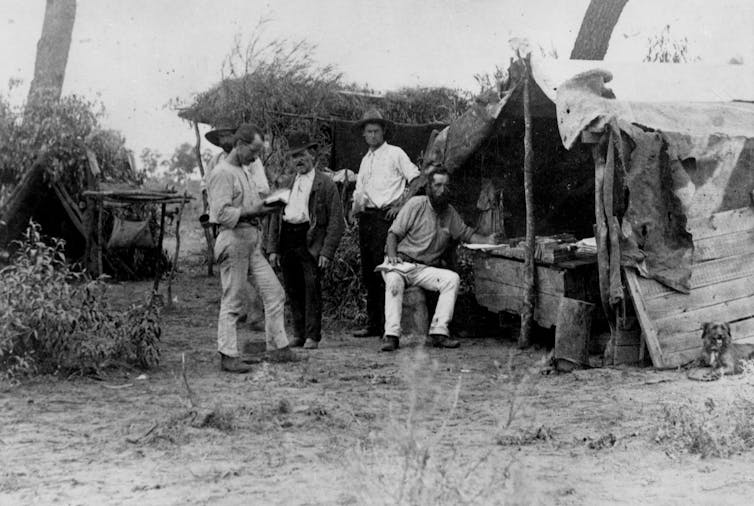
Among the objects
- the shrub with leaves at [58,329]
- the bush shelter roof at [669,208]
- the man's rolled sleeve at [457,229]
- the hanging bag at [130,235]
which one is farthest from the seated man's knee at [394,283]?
the hanging bag at [130,235]

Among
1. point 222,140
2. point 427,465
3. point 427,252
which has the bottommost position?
point 427,465

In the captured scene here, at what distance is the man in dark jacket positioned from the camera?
8359 millimetres

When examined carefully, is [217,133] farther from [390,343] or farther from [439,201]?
[390,343]

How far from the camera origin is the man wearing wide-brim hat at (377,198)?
902cm

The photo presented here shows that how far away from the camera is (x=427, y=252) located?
8625mm

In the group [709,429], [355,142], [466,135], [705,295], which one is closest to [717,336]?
[705,295]

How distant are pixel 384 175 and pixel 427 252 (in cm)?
92

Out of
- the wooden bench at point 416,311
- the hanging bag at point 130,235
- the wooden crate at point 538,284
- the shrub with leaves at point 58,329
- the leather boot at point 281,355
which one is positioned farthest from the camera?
the hanging bag at point 130,235

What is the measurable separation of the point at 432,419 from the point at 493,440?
618 mm

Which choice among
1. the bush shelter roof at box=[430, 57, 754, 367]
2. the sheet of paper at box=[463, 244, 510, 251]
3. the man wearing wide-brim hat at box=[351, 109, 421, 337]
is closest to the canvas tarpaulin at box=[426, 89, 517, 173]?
the man wearing wide-brim hat at box=[351, 109, 421, 337]

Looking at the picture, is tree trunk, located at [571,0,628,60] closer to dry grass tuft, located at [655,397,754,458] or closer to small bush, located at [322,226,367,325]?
small bush, located at [322,226,367,325]

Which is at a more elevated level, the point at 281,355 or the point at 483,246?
the point at 483,246

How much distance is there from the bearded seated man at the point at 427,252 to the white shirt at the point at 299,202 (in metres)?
0.85

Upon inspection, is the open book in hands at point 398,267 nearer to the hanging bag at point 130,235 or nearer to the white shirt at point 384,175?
the white shirt at point 384,175
